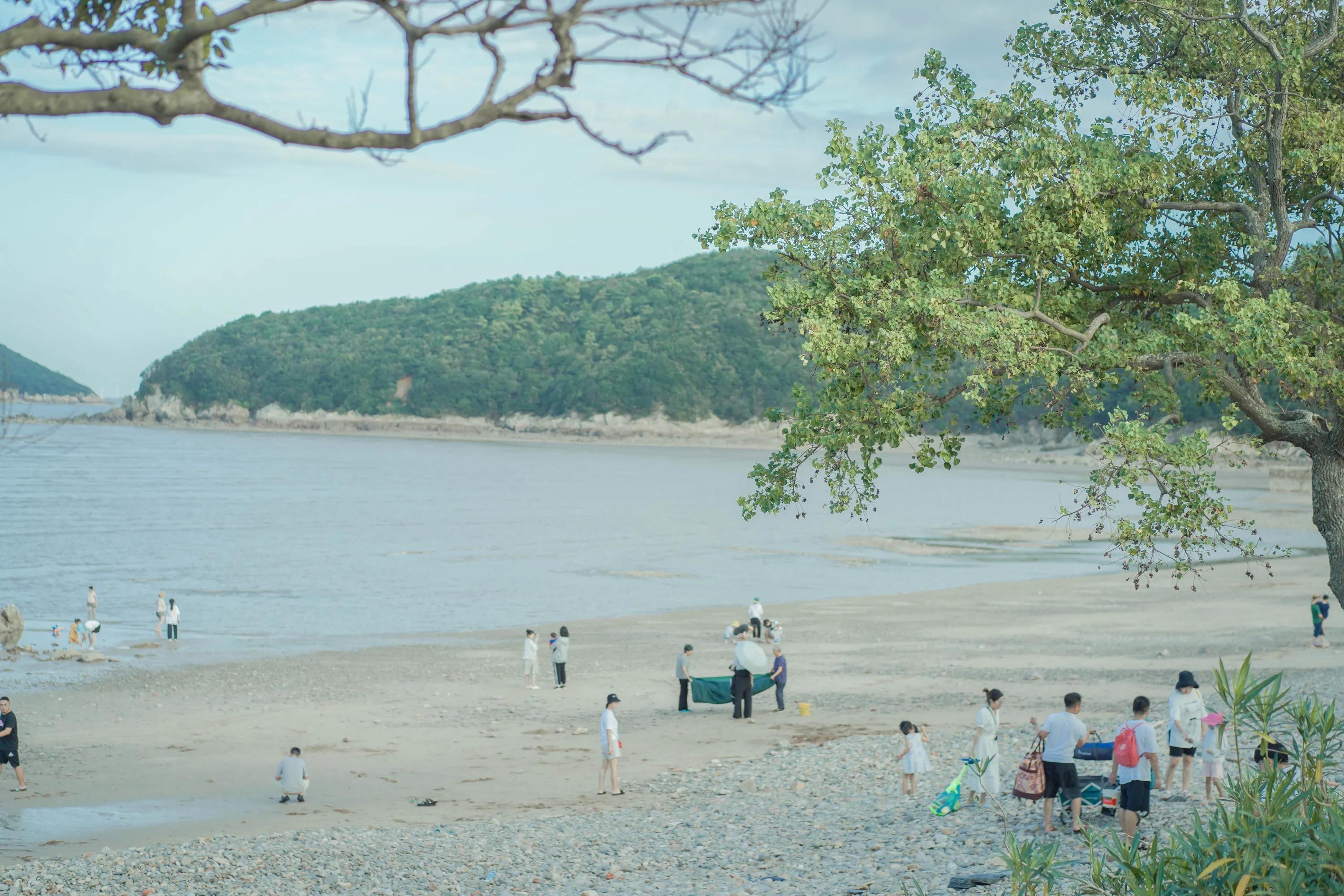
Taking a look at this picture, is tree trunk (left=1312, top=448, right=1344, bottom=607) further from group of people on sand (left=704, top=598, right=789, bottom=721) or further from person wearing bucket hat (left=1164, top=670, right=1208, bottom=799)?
group of people on sand (left=704, top=598, right=789, bottom=721)

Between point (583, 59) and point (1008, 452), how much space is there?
155 m

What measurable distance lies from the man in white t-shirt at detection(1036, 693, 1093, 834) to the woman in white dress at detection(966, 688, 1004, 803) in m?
0.88

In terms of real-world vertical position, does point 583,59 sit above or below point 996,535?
above

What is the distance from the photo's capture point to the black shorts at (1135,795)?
10812mm

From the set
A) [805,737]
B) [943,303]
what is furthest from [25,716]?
[943,303]

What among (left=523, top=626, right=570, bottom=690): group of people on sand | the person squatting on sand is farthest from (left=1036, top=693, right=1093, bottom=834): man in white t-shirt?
(left=523, top=626, right=570, bottom=690): group of people on sand

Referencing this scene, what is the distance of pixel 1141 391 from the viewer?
12906mm

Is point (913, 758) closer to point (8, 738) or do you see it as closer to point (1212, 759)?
point (1212, 759)

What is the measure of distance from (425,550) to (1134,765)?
51.9 metres

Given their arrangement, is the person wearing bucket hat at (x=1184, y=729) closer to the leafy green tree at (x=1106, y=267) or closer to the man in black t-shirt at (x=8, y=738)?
the leafy green tree at (x=1106, y=267)

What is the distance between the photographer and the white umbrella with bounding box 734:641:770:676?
21.0 meters

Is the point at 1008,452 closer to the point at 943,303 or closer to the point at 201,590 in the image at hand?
the point at 201,590

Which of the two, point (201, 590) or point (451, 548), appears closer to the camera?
point (201, 590)

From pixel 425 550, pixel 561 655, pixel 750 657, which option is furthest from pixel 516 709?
pixel 425 550
